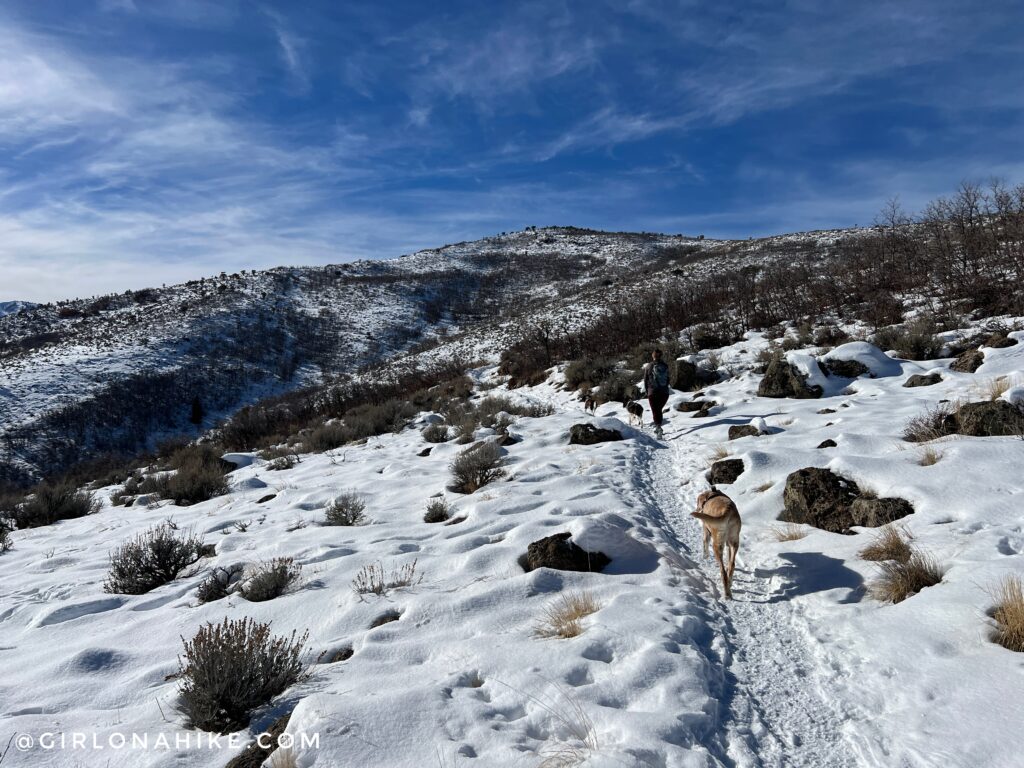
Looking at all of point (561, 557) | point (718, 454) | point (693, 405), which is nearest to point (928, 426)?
point (718, 454)

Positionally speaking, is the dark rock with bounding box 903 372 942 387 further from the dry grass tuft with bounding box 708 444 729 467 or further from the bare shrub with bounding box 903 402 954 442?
the dry grass tuft with bounding box 708 444 729 467

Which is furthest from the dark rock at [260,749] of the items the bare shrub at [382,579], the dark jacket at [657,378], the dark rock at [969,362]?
the dark rock at [969,362]

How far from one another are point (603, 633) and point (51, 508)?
11925 mm

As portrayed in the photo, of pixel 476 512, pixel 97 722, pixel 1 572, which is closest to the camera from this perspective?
pixel 97 722

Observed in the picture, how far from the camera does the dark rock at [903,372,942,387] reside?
8844 mm

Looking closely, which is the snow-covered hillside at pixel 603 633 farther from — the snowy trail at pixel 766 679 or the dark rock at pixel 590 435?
the dark rock at pixel 590 435

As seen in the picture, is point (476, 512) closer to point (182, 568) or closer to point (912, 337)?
point (182, 568)

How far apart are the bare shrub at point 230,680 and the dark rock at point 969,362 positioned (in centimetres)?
1076

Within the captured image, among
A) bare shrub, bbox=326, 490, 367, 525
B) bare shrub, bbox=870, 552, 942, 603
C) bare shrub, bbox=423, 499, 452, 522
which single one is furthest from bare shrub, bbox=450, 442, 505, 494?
bare shrub, bbox=870, 552, 942, 603

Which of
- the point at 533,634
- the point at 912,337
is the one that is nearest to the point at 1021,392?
the point at 912,337

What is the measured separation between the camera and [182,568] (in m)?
5.93

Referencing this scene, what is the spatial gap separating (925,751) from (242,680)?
346 centimetres

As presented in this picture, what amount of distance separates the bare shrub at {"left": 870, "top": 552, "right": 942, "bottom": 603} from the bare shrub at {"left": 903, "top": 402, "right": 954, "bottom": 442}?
2997 millimetres

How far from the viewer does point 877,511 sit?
15.1ft
